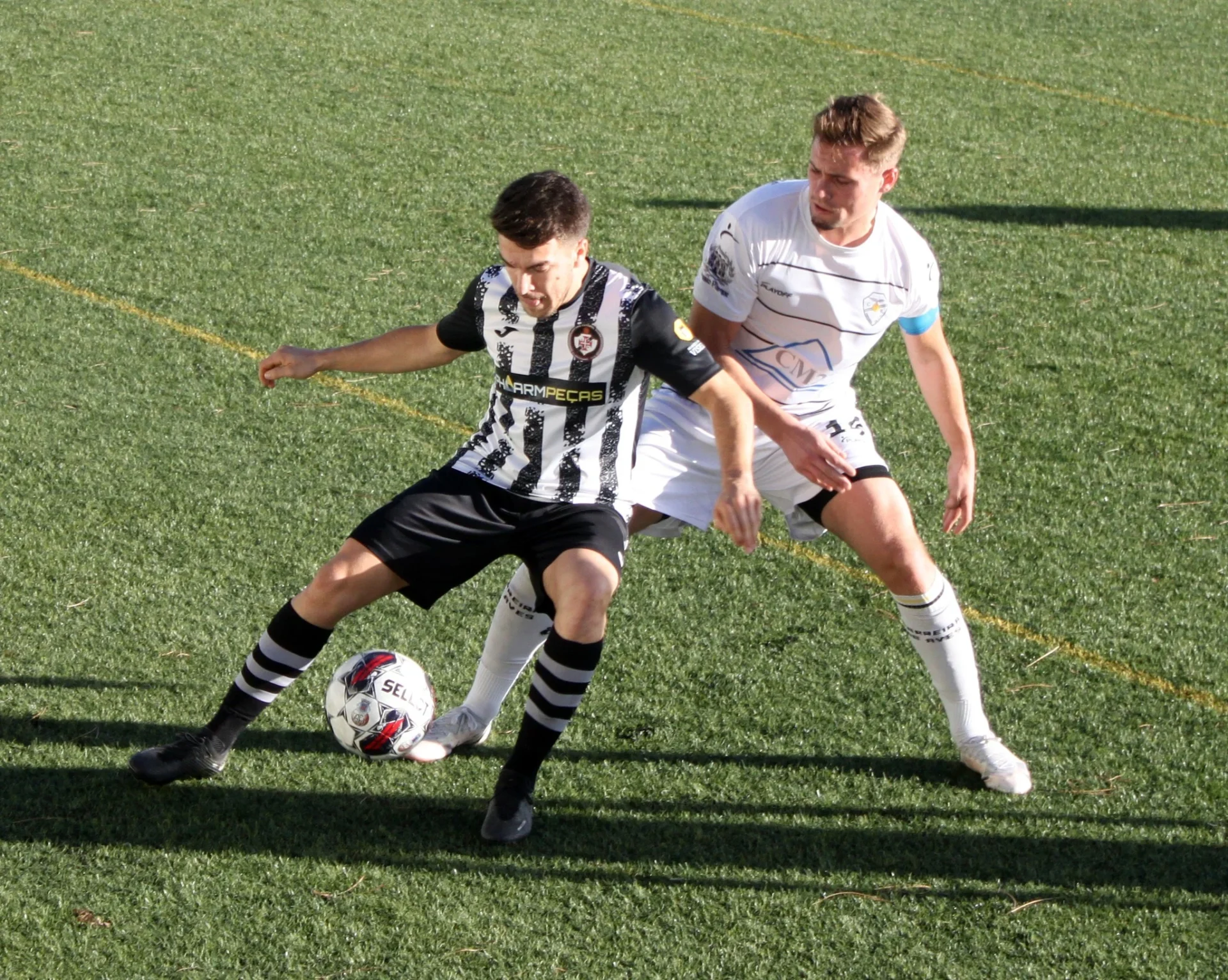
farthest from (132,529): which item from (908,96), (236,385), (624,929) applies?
(908,96)

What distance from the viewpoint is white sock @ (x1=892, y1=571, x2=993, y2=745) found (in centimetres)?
429

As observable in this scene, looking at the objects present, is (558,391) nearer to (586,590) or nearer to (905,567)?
(586,590)

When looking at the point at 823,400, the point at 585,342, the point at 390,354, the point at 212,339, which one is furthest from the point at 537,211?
the point at 212,339

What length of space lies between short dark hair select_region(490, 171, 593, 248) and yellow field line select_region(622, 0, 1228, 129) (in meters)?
9.84

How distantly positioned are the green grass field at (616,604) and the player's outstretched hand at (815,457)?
0.98m

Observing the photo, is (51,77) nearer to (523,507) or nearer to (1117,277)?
(1117,277)

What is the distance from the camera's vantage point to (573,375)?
398 cm

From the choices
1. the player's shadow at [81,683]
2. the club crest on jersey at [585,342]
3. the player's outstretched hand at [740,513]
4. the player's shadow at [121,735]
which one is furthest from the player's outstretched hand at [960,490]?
the player's shadow at [81,683]

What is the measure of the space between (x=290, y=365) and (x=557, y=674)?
118 centimetres

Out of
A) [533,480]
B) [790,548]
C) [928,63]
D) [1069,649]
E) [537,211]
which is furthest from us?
[928,63]

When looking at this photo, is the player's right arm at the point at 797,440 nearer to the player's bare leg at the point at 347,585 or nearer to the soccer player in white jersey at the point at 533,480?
the soccer player in white jersey at the point at 533,480

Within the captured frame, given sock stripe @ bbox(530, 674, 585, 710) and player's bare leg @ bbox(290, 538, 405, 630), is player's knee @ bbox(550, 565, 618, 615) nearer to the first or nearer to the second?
sock stripe @ bbox(530, 674, 585, 710)

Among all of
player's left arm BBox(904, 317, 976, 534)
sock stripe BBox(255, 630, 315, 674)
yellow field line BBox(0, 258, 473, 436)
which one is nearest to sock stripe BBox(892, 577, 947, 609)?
player's left arm BBox(904, 317, 976, 534)

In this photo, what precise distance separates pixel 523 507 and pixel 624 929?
1.16m
